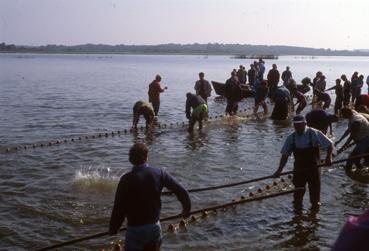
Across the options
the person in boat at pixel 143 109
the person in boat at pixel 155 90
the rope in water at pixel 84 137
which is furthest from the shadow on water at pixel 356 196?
the person in boat at pixel 155 90

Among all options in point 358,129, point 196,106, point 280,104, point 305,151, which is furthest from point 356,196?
point 280,104

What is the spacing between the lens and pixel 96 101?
100ft

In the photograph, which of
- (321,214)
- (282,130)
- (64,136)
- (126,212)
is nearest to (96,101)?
(64,136)

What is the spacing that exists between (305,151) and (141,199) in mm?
3816

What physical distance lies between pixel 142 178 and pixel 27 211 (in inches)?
190

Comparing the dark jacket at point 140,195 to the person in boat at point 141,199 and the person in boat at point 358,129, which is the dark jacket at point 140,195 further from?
the person in boat at point 358,129

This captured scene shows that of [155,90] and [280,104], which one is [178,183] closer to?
[155,90]

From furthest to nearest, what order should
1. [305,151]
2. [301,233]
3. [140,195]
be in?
1. [305,151]
2. [301,233]
3. [140,195]

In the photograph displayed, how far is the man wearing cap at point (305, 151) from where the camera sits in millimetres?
7642

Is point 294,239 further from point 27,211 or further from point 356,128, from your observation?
point 27,211

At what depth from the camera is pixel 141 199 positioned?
16.1 ft

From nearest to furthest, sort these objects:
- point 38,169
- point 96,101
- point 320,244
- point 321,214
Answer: point 320,244
point 321,214
point 38,169
point 96,101

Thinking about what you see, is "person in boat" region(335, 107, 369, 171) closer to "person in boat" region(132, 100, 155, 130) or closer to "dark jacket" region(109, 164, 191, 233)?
"dark jacket" region(109, 164, 191, 233)

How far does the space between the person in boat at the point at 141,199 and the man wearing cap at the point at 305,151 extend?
10.7 feet
